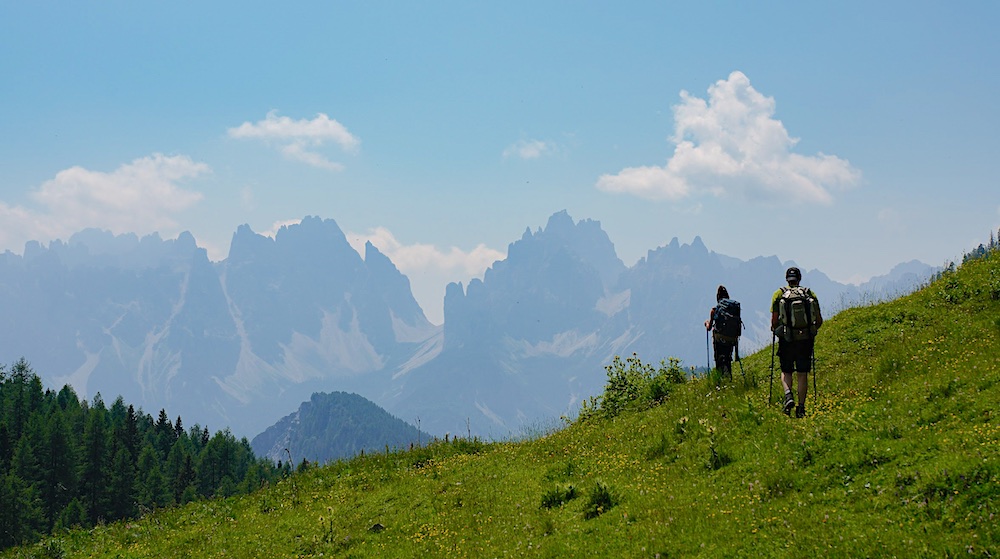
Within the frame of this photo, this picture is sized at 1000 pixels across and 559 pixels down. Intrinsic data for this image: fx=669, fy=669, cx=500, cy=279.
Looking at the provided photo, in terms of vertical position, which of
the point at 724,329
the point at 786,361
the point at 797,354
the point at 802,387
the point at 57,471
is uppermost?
the point at 57,471

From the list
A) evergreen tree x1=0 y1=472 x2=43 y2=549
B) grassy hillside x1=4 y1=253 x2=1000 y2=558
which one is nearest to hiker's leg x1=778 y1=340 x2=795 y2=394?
grassy hillside x1=4 y1=253 x2=1000 y2=558

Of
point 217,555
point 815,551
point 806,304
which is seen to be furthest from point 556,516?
point 217,555

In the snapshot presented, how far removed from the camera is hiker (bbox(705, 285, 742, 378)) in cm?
2000

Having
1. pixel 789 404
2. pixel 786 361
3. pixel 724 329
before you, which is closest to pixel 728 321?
pixel 724 329

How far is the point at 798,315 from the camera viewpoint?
49.6ft

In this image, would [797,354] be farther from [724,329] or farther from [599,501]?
[599,501]

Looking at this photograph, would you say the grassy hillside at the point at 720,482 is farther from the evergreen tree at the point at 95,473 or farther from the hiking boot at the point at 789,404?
the evergreen tree at the point at 95,473

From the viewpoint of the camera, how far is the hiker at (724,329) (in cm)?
2000

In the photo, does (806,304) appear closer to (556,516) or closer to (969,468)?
(969,468)

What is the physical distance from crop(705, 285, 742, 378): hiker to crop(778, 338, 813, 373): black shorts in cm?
410

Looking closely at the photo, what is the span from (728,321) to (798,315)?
192 inches

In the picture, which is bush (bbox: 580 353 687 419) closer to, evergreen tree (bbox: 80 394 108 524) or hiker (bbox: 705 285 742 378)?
hiker (bbox: 705 285 742 378)

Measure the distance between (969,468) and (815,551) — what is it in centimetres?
281

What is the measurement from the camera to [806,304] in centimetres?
1512
